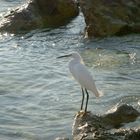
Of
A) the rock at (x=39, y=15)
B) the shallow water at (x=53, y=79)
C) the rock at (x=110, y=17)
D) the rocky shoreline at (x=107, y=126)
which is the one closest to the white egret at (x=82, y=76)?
the shallow water at (x=53, y=79)

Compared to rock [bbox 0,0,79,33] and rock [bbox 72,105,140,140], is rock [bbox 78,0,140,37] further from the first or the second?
rock [bbox 72,105,140,140]

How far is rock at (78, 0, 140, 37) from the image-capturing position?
14633 millimetres

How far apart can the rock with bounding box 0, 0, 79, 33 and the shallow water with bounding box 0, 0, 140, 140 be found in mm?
467

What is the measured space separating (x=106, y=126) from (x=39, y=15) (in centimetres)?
883

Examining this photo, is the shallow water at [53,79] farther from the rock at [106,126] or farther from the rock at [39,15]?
the rock at [39,15]

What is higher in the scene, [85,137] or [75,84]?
[85,137]

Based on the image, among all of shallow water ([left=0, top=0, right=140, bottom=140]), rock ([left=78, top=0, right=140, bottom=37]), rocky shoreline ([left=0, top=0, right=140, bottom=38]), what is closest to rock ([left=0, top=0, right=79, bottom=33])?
rocky shoreline ([left=0, top=0, right=140, bottom=38])

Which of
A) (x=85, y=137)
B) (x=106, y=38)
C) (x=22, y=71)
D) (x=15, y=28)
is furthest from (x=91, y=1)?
(x=85, y=137)

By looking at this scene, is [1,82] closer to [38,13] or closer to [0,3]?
[38,13]

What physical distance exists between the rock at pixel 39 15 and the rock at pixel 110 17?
5.75 feet

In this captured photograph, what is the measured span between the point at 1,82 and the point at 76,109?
2.30m

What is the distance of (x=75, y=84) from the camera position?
11047 mm

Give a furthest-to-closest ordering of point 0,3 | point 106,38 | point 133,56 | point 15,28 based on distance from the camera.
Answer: point 0,3 < point 15,28 < point 106,38 < point 133,56

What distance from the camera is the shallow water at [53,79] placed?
8.95 meters
